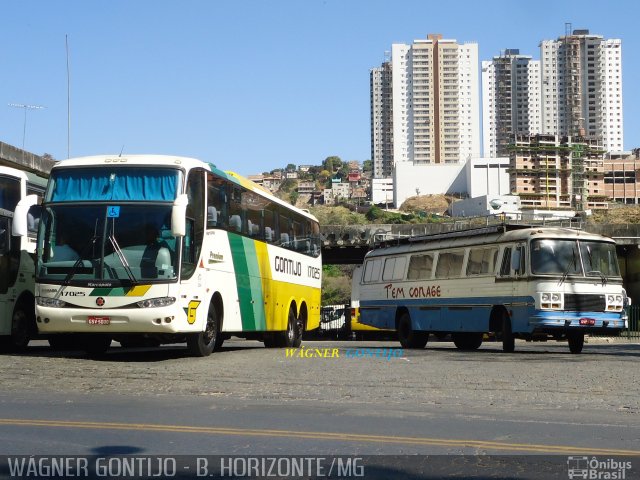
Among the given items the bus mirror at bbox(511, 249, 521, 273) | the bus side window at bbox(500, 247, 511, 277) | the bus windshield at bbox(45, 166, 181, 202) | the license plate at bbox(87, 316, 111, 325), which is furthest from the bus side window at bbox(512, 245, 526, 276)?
the license plate at bbox(87, 316, 111, 325)

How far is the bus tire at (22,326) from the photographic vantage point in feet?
65.1

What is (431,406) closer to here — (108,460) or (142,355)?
(108,460)

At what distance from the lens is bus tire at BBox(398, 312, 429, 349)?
28.0 meters

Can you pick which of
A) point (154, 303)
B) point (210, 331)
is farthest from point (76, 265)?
point (210, 331)

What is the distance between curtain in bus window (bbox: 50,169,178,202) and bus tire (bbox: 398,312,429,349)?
460 inches

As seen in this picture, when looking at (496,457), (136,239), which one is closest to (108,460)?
(496,457)

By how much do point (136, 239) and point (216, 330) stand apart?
9.94 ft

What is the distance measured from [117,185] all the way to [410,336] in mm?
12148

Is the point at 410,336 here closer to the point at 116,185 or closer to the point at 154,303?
the point at 154,303

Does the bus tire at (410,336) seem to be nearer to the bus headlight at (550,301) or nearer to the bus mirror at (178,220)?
the bus headlight at (550,301)

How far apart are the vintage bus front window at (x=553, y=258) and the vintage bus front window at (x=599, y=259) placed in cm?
24

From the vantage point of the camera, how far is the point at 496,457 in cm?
749

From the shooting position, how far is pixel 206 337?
63.7 feet

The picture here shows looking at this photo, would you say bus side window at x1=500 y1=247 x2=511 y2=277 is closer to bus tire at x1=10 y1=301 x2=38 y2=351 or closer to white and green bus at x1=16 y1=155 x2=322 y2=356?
white and green bus at x1=16 y1=155 x2=322 y2=356
